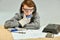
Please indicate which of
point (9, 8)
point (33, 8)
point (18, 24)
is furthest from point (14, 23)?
point (9, 8)

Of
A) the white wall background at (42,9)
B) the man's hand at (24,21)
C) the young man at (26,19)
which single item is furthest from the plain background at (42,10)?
the man's hand at (24,21)

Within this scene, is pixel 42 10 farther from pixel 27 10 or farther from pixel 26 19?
pixel 26 19

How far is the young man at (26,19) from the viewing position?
7.29 ft

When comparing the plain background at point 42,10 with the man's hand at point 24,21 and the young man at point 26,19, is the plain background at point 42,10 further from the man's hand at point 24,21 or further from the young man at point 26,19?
the man's hand at point 24,21

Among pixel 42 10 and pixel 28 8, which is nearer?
pixel 28 8

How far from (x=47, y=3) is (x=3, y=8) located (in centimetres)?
87

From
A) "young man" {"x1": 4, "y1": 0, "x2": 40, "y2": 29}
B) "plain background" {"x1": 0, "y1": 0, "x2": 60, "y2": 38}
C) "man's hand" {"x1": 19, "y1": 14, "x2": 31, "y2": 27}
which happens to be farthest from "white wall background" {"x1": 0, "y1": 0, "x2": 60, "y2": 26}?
"man's hand" {"x1": 19, "y1": 14, "x2": 31, "y2": 27}

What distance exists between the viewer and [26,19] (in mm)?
2270

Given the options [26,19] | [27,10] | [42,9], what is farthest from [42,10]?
[26,19]

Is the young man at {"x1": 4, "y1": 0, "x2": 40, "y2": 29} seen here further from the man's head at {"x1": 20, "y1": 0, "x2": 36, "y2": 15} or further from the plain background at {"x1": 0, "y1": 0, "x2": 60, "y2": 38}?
the plain background at {"x1": 0, "y1": 0, "x2": 60, "y2": 38}

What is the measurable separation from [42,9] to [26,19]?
925 millimetres

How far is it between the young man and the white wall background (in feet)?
2.23

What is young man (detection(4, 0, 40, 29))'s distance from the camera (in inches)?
87.5

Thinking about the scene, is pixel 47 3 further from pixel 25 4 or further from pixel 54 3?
pixel 25 4
